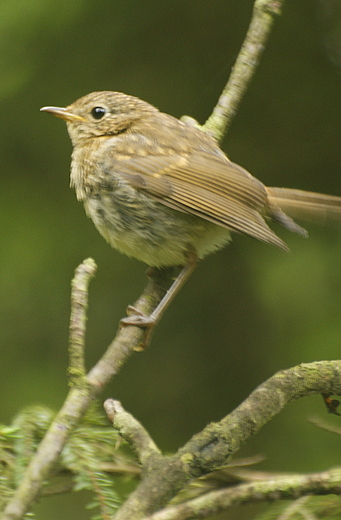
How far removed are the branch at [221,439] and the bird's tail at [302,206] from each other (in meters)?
1.06

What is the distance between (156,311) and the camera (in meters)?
2.84

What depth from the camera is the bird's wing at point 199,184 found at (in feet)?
9.50

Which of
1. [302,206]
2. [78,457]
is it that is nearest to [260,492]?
[78,457]

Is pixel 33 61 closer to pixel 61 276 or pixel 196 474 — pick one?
pixel 61 276

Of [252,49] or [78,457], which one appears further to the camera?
[252,49]

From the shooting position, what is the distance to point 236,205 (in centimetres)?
295

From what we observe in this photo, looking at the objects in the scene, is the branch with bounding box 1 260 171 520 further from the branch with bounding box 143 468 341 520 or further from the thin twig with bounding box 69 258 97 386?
the branch with bounding box 143 468 341 520

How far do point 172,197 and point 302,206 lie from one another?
624 mm

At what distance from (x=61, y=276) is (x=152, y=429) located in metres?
1.06

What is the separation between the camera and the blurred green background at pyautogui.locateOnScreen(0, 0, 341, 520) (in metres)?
3.72

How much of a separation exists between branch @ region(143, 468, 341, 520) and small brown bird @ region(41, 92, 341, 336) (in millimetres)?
1199

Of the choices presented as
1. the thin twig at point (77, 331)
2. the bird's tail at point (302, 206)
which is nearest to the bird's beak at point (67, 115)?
the bird's tail at point (302, 206)

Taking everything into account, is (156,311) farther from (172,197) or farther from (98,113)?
(98,113)

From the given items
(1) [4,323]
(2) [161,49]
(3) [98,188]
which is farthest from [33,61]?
(1) [4,323]
